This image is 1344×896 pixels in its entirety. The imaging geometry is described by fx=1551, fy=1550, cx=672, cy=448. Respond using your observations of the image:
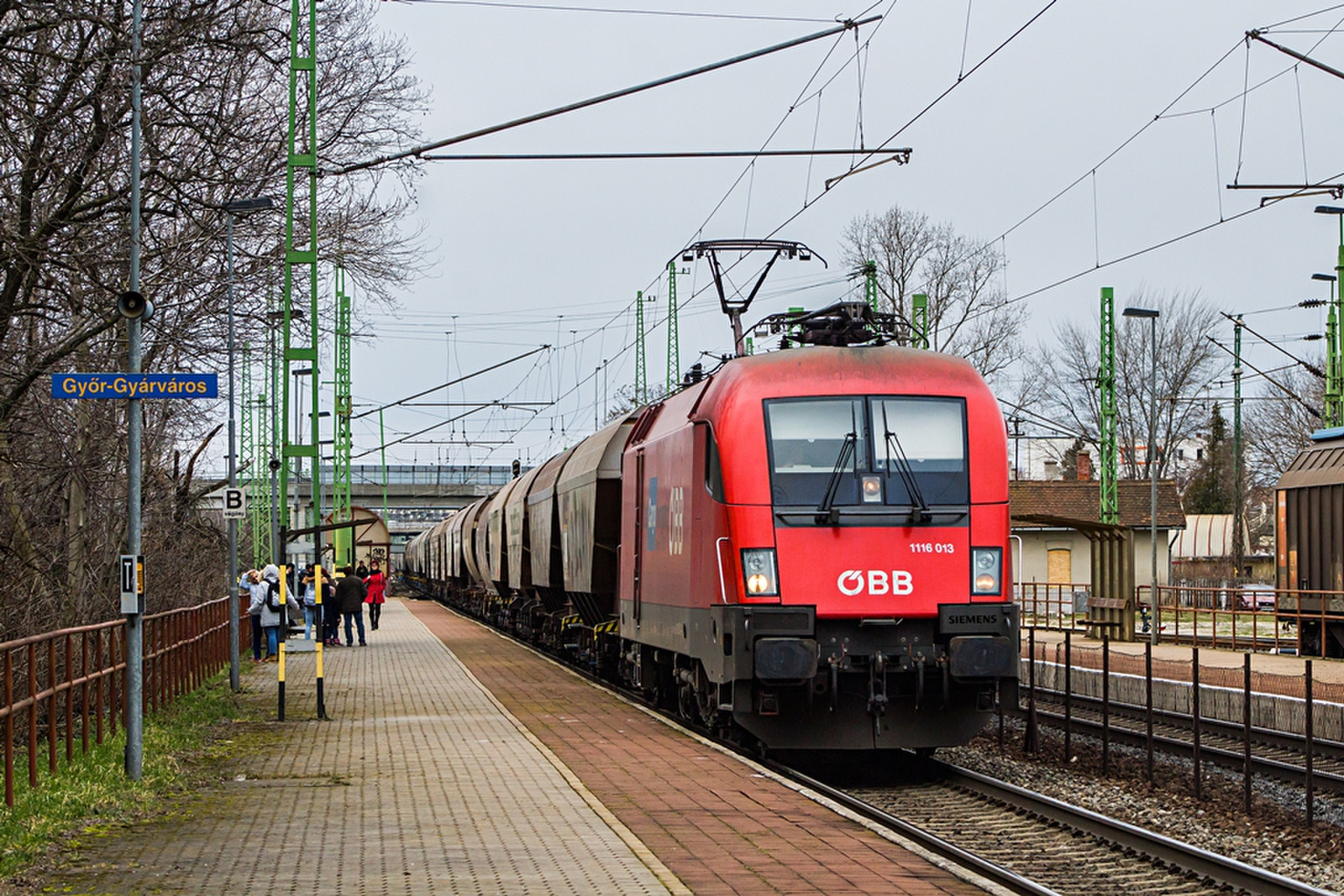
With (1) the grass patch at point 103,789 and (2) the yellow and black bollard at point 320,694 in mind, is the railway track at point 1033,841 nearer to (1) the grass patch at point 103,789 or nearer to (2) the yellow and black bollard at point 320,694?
(1) the grass patch at point 103,789

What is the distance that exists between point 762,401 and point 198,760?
5.91m

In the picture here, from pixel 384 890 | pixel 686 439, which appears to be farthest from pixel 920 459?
pixel 384 890

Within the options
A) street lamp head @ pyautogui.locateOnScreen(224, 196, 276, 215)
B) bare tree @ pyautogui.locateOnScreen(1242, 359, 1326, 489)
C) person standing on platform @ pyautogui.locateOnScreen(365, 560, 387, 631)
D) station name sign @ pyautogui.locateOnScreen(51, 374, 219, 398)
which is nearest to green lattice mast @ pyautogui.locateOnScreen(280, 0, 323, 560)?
street lamp head @ pyautogui.locateOnScreen(224, 196, 276, 215)

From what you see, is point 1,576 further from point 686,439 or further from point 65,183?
point 686,439

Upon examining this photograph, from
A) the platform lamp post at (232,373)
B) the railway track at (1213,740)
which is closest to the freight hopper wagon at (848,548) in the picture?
the railway track at (1213,740)

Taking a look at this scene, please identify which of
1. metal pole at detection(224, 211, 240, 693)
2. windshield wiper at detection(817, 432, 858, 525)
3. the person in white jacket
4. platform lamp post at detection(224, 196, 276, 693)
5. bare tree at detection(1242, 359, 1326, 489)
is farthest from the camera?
bare tree at detection(1242, 359, 1326, 489)

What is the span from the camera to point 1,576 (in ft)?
52.2

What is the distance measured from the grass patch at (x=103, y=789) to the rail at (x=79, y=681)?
162 millimetres

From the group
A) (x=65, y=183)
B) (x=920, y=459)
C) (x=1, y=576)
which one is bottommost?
(x=1, y=576)

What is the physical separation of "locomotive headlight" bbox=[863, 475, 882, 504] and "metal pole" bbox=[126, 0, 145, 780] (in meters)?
5.56

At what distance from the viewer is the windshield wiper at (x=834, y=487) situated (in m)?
12.1

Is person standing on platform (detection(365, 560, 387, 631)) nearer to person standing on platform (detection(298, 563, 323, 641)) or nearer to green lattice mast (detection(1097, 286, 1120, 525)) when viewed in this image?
person standing on platform (detection(298, 563, 323, 641))

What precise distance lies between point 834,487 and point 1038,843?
334 centimetres

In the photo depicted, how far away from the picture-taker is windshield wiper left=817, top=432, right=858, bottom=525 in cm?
1209
